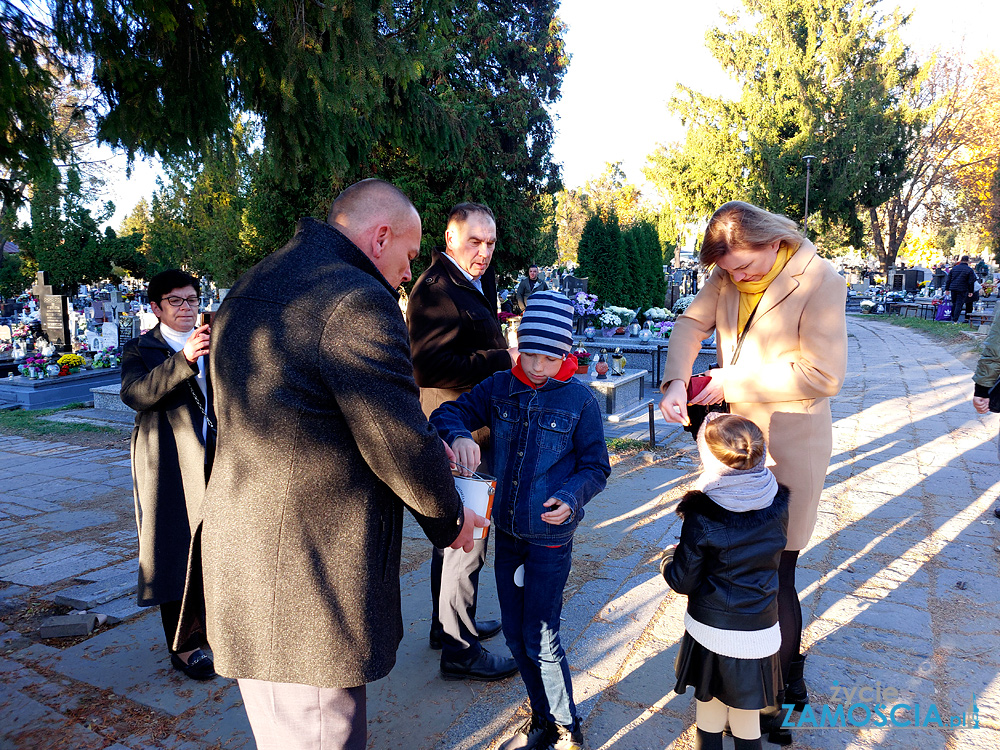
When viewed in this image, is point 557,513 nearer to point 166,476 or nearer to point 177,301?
point 166,476

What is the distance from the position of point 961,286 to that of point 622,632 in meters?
22.0

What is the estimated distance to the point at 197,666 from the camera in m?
3.01

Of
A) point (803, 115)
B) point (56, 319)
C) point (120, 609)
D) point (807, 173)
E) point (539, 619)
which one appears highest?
point (803, 115)

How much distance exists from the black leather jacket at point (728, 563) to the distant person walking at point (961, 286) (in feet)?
72.6

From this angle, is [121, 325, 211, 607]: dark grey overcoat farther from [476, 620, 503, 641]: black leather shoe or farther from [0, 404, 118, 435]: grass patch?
[0, 404, 118, 435]: grass patch

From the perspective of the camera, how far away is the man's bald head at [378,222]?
177cm

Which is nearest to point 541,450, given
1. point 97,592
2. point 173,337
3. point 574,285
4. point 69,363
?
point 173,337

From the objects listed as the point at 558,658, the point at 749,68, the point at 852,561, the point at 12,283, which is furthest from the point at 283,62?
the point at 749,68

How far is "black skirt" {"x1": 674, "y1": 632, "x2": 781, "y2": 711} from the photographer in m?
2.12

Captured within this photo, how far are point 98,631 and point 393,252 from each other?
3.03m

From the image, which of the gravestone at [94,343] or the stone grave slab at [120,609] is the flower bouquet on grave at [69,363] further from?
the stone grave slab at [120,609]

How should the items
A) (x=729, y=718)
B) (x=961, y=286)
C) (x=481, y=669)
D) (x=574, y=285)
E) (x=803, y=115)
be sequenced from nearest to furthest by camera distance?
1. (x=729, y=718)
2. (x=481, y=669)
3. (x=574, y=285)
4. (x=961, y=286)
5. (x=803, y=115)

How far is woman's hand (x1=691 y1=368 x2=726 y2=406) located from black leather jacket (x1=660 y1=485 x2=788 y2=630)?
45 centimetres

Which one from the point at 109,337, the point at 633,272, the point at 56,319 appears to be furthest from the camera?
the point at 633,272
